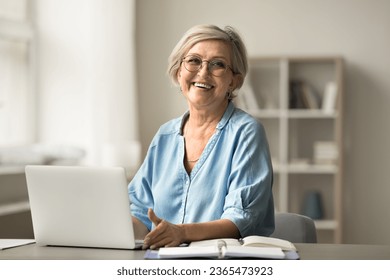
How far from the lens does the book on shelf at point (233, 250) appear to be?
1509 mm

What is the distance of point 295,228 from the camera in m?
2.16

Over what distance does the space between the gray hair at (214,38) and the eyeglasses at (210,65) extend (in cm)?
4

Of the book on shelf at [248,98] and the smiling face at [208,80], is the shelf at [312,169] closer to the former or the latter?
the book on shelf at [248,98]

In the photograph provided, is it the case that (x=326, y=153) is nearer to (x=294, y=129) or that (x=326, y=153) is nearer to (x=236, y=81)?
(x=294, y=129)

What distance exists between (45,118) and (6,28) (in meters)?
0.79

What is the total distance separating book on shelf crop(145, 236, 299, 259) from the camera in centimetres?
151

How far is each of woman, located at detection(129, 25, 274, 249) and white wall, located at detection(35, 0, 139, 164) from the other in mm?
2896

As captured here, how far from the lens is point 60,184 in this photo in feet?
5.52

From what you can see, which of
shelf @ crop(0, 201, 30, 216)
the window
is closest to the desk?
shelf @ crop(0, 201, 30, 216)

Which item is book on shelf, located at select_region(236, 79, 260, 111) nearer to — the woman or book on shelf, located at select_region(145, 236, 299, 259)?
the woman

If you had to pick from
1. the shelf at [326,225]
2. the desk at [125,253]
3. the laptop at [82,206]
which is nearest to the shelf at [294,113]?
the shelf at [326,225]

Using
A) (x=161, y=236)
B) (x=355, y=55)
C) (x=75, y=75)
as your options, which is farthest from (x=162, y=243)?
(x=355, y=55)

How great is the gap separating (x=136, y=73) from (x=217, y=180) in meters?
4.03
